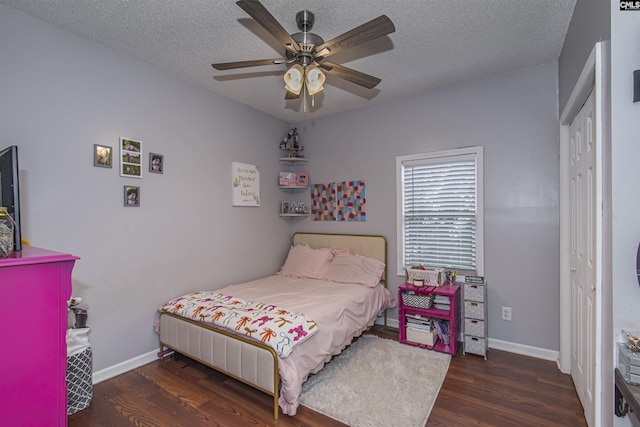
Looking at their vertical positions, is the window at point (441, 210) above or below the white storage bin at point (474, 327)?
above

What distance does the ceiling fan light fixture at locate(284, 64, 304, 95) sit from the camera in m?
1.91

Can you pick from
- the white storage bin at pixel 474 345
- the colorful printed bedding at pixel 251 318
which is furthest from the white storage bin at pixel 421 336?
the colorful printed bedding at pixel 251 318

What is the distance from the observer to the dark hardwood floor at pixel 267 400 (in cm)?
198

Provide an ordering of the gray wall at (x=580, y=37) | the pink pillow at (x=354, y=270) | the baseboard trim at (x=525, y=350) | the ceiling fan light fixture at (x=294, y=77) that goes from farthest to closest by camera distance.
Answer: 1. the pink pillow at (x=354, y=270)
2. the baseboard trim at (x=525, y=350)
3. the ceiling fan light fixture at (x=294, y=77)
4. the gray wall at (x=580, y=37)

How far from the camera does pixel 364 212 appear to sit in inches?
151

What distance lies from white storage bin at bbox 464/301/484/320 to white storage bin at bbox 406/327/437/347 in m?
0.39

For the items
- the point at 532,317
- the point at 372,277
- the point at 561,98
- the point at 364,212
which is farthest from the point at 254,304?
the point at 561,98

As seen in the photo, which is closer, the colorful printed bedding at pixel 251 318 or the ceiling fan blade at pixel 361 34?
the ceiling fan blade at pixel 361 34

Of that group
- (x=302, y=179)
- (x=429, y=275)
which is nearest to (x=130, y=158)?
(x=302, y=179)

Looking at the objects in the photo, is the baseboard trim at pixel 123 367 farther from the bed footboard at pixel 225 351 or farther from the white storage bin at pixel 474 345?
the white storage bin at pixel 474 345

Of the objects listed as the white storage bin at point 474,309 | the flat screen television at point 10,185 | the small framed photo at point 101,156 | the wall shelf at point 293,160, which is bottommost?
the white storage bin at point 474,309

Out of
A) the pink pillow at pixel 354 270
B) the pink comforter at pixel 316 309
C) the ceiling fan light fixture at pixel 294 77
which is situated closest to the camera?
the ceiling fan light fixture at pixel 294 77

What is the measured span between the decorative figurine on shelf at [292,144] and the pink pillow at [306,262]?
1.30 meters

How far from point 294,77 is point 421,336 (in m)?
2.62
